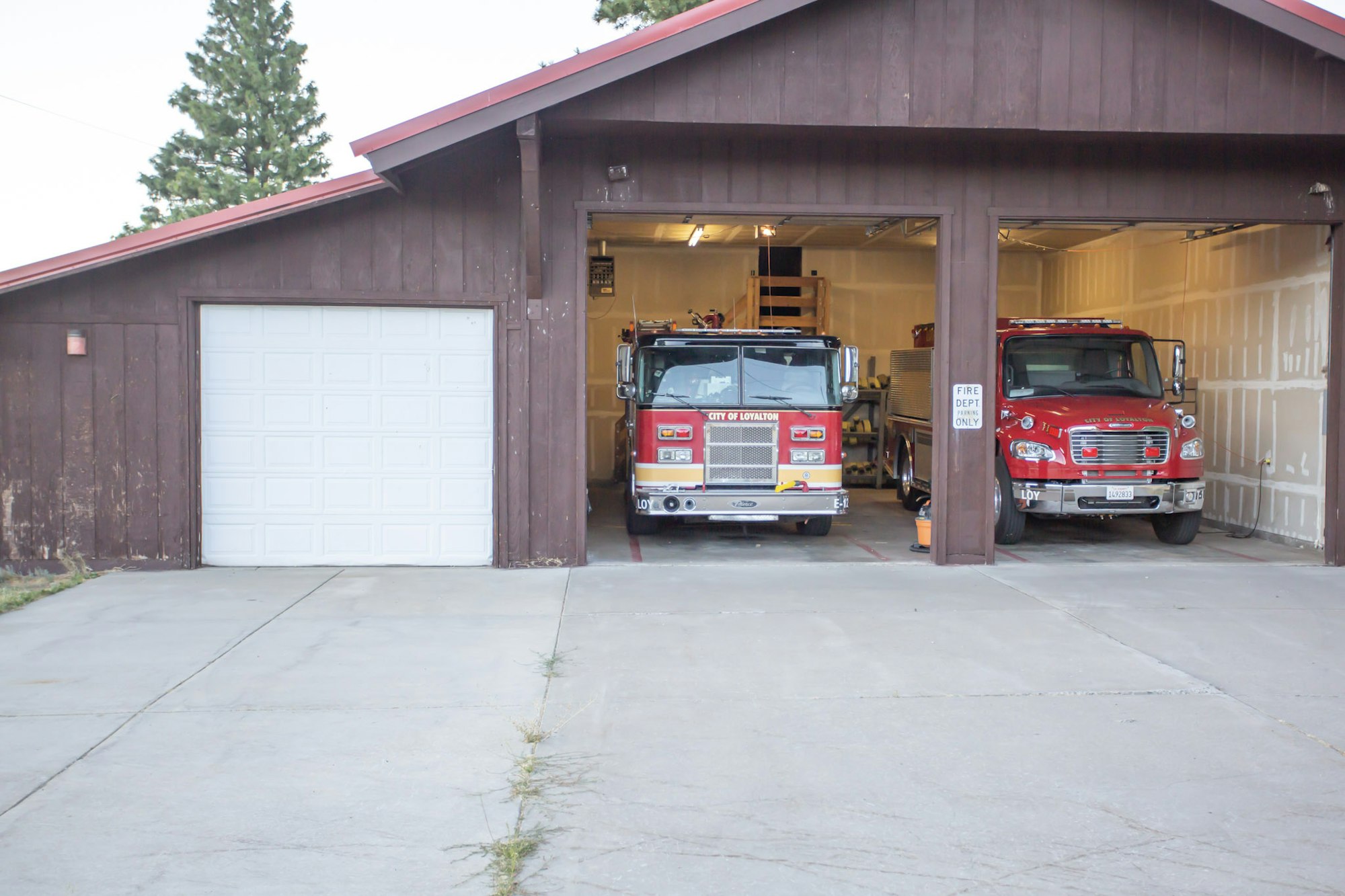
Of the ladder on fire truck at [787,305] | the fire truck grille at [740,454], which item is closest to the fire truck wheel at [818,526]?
the fire truck grille at [740,454]

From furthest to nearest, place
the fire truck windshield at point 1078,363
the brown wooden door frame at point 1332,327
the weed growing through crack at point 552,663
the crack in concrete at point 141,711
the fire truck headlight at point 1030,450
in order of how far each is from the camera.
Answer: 1. the fire truck windshield at point 1078,363
2. the fire truck headlight at point 1030,450
3. the brown wooden door frame at point 1332,327
4. the weed growing through crack at point 552,663
5. the crack in concrete at point 141,711

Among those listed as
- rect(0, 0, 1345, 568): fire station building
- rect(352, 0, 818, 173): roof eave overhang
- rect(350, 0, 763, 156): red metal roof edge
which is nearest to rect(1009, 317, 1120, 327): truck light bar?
rect(0, 0, 1345, 568): fire station building

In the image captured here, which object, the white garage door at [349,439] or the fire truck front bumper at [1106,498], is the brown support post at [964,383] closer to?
the fire truck front bumper at [1106,498]

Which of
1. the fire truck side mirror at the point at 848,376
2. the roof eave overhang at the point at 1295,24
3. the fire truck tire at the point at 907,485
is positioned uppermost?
the roof eave overhang at the point at 1295,24

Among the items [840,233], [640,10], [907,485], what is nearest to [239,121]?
[640,10]

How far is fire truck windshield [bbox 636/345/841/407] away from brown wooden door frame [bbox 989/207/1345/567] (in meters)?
2.16

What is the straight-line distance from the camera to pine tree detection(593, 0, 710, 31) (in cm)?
3039

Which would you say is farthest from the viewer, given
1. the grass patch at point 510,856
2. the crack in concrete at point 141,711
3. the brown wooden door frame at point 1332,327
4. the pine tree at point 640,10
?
the pine tree at point 640,10

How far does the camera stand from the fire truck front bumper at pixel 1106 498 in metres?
11.8

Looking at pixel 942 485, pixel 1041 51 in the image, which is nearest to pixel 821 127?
pixel 1041 51

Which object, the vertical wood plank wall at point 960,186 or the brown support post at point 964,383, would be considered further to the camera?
the brown support post at point 964,383

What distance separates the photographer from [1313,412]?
39.3 feet

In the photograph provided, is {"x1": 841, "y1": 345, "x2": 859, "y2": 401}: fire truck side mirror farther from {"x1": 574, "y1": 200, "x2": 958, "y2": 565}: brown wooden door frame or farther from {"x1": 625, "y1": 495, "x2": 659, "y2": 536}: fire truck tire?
{"x1": 625, "y1": 495, "x2": 659, "y2": 536}: fire truck tire

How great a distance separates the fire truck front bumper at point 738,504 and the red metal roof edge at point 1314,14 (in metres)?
5.93
